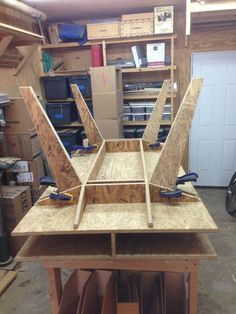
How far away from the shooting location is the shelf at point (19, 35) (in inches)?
94.3

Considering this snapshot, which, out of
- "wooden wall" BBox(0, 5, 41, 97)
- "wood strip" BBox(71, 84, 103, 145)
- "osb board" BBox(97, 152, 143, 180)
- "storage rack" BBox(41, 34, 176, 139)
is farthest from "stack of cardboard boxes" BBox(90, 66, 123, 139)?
"osb board" BBox(97, 152, 143, 180)

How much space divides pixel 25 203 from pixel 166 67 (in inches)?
96.4

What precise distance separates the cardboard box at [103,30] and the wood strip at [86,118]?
Result: 62.7 inches

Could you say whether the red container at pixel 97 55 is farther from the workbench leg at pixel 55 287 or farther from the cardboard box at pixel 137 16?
the workbench leg at pixel 55 287

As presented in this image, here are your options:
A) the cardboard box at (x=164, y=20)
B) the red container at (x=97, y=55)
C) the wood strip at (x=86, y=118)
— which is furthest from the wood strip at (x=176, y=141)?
the red container at (x=97, y=55)

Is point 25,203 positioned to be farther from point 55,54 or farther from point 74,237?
point 55,54

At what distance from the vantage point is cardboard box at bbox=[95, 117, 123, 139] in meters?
3.66

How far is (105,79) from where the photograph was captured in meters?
3.54

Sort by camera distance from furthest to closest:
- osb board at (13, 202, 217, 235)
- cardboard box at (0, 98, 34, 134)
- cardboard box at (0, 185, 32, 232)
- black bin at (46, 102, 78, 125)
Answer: black bin at (46, 102, 78, 125), cardboard box at (0, 98, 34, 134), cardboard box at (0, 185, 32, 232), osb board at (13, 202, 217, 235)

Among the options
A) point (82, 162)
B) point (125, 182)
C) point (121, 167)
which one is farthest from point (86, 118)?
point (125, 182)

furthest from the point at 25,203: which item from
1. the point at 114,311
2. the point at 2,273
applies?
the point at 114,311

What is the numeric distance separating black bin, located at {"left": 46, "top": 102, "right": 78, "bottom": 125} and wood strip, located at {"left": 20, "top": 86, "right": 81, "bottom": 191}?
8.48 feet

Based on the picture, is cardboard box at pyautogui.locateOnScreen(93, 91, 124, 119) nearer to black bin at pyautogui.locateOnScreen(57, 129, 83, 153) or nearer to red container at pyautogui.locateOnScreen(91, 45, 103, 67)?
black bin at pyautogui.locateOnScreen(57, 129, 83, 153)

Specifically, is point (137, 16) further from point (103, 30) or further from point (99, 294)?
point (99, 294)
